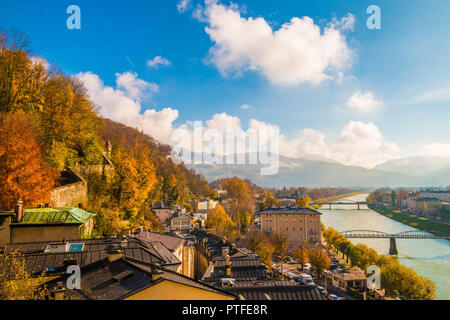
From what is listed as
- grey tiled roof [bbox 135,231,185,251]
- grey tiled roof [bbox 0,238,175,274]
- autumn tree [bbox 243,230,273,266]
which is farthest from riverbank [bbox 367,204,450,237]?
grey tiled roof [bbox 0,238,175,274]

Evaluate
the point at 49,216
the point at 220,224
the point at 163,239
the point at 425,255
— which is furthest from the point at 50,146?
the point at 425,255

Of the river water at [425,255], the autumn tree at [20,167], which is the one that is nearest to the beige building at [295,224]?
the river water at [425,255]

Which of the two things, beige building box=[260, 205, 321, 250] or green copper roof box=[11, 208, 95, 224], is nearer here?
green copper roof box=[11, 208, 95, 224]

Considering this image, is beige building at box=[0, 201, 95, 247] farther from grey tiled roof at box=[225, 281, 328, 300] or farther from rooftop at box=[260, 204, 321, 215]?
rooftop at box=[260, 204, 321, 215]

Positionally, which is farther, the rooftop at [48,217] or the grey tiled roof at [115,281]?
the rooftop at [48,217]

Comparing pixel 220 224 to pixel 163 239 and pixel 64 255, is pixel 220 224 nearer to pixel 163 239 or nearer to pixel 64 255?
pixel 163 239

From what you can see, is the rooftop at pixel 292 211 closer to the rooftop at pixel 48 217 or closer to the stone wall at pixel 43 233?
the rooftop at pixel 48 217
